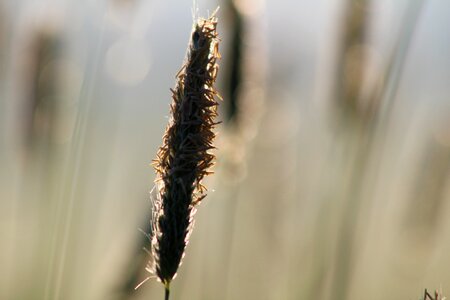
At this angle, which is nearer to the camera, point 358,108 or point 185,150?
point 185,150

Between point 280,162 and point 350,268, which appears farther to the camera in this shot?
point 280,162

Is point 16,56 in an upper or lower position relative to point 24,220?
upper

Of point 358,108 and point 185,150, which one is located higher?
point 358,108

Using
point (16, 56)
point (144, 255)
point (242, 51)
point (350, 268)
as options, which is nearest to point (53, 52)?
point (16, 56)

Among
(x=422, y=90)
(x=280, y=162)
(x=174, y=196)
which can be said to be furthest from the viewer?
(x=422, y=90)

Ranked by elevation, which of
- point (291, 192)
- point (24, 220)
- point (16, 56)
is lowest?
point (24, 220)

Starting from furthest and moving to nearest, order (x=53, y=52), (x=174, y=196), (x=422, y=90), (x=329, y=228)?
(x=422, y=90) → (x=329, y=228) → (x=53, y=52) → (x=174, y=196)

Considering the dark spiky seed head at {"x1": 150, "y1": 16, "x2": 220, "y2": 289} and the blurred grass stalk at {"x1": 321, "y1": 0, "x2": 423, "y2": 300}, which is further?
the blurred grass stalk at {"x1": 321, "y1": 0, "x2": 423, "y2": 300}

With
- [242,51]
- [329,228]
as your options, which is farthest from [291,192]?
[242,51]

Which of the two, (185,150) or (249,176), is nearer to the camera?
(185,150)

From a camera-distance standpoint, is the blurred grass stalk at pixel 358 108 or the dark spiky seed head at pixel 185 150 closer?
the dark spiky seed head at pixel 185 150

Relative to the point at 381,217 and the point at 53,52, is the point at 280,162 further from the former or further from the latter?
the point at 53,52
